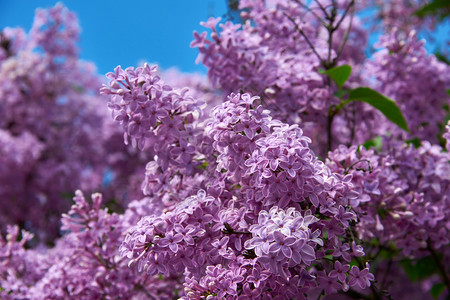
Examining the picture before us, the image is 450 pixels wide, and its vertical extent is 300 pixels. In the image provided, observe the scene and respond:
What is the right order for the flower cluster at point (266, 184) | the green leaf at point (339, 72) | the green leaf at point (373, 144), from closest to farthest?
1. the flower cluster at point (266, 184)
2. the green leaf at point (339, 72)
3. the green leaf at point (373, 144)

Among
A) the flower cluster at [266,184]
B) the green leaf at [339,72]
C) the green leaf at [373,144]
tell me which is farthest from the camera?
the green leaf at [373,144]

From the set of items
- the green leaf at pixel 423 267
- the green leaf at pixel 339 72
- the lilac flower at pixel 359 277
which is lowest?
the lilac flower at pixel 359 277

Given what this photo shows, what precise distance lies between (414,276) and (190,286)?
211cm

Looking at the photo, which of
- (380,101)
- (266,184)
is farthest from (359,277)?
(380,101)

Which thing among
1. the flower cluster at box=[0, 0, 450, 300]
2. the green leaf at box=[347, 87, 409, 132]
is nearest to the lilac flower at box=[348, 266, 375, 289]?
the flower cluster at box=[0, 0, 450, 300]

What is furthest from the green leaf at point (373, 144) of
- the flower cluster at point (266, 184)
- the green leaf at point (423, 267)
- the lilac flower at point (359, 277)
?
the lilac flower at point (359, 277)

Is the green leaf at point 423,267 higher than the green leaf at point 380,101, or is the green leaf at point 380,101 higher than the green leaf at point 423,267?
the green leaf at point 380,101

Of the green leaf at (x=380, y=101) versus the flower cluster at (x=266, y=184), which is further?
the green leaf at (x=380, y=101)

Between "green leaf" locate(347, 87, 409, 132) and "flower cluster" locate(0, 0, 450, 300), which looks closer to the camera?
"flower cluster" locate(0, 0, 450, 300)

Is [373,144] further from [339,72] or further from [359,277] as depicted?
[359,277]

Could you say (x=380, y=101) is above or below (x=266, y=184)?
above

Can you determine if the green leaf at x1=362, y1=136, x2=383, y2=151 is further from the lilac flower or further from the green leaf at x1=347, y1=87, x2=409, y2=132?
the lilac flower

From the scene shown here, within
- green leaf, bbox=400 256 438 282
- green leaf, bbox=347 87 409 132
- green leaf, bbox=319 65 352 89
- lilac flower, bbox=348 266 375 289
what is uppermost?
green leaf, bbox=319 65 352 89

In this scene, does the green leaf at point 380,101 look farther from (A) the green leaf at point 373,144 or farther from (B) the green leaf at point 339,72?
(A) the green leaf at point 373,144
